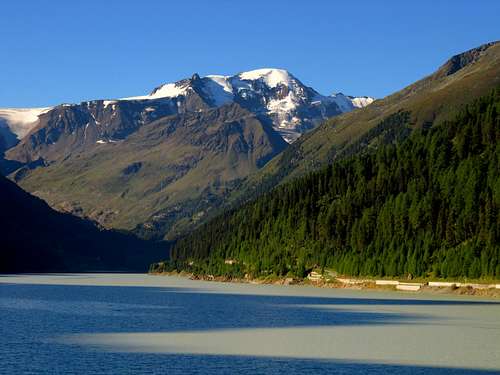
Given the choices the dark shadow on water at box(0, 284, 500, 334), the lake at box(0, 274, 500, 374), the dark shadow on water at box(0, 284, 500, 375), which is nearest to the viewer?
the dark shadow on water at box(0, 284, 500, 375)

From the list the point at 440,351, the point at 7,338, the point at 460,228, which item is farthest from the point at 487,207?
the point at 7,338

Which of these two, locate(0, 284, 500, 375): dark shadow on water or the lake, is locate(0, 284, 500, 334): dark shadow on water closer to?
locate(0, 284, 500, 375): dark shadow on water

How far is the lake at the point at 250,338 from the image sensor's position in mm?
67375

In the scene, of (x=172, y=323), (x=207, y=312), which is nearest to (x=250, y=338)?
(x=172, y=323)

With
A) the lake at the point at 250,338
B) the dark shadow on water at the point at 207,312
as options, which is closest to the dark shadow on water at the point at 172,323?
the dark shadow on water at the point at 207,312

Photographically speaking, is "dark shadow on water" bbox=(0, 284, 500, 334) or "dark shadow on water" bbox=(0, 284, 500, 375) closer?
"dark shadow on water" bbox=(0, 284, 500, 375)

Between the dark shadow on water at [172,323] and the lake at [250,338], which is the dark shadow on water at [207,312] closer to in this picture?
the dark shadow on water at [172,323]

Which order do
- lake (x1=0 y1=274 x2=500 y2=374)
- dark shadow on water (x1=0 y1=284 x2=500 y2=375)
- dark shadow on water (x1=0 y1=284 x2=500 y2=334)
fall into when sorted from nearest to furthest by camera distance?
dark shadow on water (x1=0 y1=284 x2=500 y2=375) → lake (x1=0 y1=274 x2=500 y2=374) → dark shadow on water (x1=0 y1=284 x2=500 y2=334)

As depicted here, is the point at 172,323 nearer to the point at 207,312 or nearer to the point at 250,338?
the point at 250,338

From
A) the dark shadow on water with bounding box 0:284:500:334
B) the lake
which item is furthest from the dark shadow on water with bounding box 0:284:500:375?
the lake

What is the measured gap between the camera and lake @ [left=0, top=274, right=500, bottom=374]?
221 feet

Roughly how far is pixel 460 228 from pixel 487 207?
343 inches

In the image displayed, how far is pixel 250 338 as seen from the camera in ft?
283

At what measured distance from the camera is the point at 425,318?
11181cm
